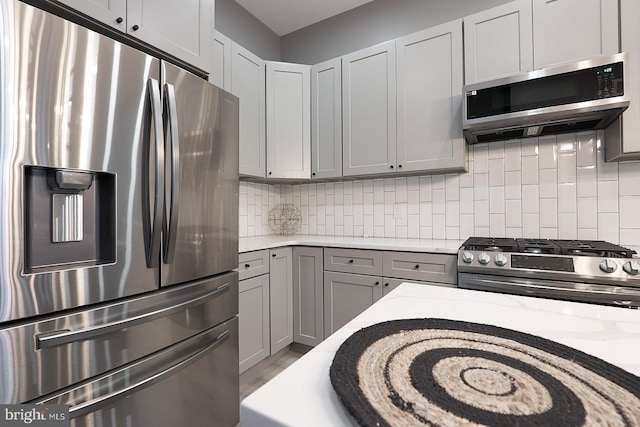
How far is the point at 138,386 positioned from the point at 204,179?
2.88ft

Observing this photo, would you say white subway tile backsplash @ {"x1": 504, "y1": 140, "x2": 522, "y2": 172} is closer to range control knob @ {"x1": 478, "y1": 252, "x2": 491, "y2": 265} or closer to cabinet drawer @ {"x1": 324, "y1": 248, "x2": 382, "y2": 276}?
range control knob @ {"x1": 478, "y1": 252, "x2": 491, "y2": 265}

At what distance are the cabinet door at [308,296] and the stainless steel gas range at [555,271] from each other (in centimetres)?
106

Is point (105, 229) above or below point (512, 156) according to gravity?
below

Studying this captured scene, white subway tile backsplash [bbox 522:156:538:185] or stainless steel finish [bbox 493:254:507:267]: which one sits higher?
white subway tile backsplash [bbox 522:156:538:185]

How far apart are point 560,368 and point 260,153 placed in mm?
2427

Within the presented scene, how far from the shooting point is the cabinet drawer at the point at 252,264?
2.00 m

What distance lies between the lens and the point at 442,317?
0.69 meters

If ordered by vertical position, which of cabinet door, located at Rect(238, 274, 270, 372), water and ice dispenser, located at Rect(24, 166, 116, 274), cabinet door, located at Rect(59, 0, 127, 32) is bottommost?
cabinet door, located at Rect(238, 274, 270, 372)

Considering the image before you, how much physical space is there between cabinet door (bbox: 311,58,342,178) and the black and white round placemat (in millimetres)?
2226

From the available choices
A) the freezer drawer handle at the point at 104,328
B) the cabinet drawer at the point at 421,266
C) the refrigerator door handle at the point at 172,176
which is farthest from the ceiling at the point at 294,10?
the freezer drawer handle at the point at 104,328

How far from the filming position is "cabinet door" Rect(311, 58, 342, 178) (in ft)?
8.75

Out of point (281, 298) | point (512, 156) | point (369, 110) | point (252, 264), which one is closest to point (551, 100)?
point (512, 156)

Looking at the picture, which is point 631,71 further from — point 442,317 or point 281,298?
point 281,298

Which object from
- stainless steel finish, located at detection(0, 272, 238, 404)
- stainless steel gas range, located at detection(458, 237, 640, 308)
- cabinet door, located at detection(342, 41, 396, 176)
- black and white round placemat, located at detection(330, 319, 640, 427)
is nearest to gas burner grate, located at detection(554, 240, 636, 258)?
stainless steel gas range, located at detection(458, 237, 640, 308)
